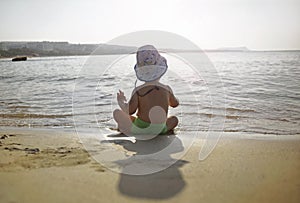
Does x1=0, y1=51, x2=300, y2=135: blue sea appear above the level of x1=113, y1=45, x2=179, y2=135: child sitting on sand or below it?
below

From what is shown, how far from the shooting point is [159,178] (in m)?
2.01

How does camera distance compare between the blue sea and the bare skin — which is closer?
the bare skin

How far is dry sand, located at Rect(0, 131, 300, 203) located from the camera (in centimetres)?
175

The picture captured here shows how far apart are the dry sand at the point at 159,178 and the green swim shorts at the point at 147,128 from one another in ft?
2.47

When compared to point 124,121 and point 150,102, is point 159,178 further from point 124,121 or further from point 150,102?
point 124,121

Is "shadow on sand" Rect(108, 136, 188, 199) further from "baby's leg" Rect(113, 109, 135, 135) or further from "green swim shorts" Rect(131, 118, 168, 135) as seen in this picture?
"baby's leg" Rect(113, 109, 135, 135)

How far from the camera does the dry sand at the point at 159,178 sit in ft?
5.75

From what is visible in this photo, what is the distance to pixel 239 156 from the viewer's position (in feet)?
8.16

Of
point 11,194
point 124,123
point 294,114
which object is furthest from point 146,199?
point 294,114

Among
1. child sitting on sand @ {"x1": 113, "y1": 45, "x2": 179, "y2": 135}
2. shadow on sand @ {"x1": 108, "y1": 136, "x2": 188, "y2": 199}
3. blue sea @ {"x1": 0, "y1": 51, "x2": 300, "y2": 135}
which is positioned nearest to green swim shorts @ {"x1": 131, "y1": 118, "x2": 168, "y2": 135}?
child sitting on sand @ {"x1": 113, "y1": 45, "x2": 179, "y2": 135}

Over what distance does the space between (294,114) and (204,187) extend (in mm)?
3419

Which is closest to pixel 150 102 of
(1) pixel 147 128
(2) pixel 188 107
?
(1) pixel 147 128

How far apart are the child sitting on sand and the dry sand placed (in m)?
0.78

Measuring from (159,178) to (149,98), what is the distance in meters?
1.46
